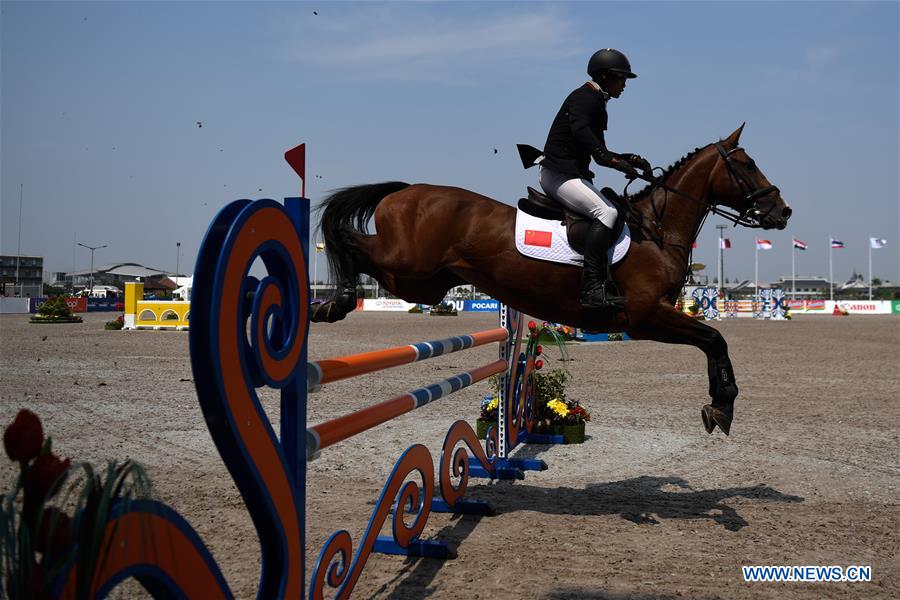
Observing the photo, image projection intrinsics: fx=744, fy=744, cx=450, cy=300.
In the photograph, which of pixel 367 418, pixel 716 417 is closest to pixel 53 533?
pixel 367 418

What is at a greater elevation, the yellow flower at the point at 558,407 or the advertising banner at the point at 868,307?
the advertising banner at the point at 868,307

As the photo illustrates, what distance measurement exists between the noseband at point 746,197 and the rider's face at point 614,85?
885 millimetres

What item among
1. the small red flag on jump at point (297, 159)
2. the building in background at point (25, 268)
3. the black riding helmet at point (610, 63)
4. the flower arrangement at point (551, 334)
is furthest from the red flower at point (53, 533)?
the building in background at point (25, 268)

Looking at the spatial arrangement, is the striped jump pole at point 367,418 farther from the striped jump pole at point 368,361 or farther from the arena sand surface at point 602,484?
the arena sand surface at point 602,484

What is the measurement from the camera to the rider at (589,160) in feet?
14.3

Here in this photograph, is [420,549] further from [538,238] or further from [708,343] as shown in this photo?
[708,343]

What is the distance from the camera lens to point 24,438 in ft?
4.72

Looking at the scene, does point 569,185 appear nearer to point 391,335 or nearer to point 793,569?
point 793,569

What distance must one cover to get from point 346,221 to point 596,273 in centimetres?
165

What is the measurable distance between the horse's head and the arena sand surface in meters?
1.93

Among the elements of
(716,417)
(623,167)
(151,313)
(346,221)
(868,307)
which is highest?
(868,307)

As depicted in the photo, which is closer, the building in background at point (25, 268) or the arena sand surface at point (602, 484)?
the arena sand surface at point (602, 484)

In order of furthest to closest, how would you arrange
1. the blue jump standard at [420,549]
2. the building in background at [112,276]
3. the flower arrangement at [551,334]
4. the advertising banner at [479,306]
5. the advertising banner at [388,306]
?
1. the building in background at [112,276]
2. the advertising banner at [388,306]
3. the advertising banner at [479,306]
4. the flower arrangement at [551,334]
5. the blue jump standard at [420,549]

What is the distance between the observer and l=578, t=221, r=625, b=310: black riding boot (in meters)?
4.34
